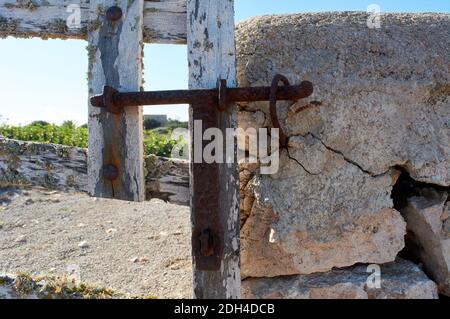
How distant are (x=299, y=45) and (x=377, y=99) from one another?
1.27ft

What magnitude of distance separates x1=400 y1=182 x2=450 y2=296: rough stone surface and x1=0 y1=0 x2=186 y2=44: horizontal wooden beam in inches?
44.6

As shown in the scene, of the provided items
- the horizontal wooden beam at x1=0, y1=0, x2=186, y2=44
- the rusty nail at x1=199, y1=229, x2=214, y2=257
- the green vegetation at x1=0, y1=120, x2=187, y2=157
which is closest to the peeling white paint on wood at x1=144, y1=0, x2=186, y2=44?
the horizontal wooden beam at x1=0, y1=0, x2=186, y2=44

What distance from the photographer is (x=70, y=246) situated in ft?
10.8

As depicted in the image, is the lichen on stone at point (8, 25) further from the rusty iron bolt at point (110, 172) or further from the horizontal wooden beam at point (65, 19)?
the rusty iron bolt at point (110, 172)

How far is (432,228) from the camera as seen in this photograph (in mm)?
1818

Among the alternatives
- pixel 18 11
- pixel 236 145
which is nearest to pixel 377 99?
pixel 236 145

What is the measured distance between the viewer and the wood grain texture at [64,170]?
180cm

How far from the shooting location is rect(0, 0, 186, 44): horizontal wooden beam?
5.79 feet

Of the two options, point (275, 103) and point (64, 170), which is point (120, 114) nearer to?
point (64, 170)

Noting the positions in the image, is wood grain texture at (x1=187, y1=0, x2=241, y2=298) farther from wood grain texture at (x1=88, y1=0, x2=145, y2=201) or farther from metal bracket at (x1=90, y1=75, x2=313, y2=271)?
wood grain texture at (x1=88, y1=0, x2=145, y2=201)

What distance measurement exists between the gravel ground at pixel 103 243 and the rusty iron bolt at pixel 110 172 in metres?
0.96

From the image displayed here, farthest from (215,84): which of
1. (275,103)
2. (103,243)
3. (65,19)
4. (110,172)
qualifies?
(103,243)

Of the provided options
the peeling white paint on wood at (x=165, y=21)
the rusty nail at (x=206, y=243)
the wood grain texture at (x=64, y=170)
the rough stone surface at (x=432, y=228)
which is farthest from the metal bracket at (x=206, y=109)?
the rough stone surface at (x=432, y=228)
